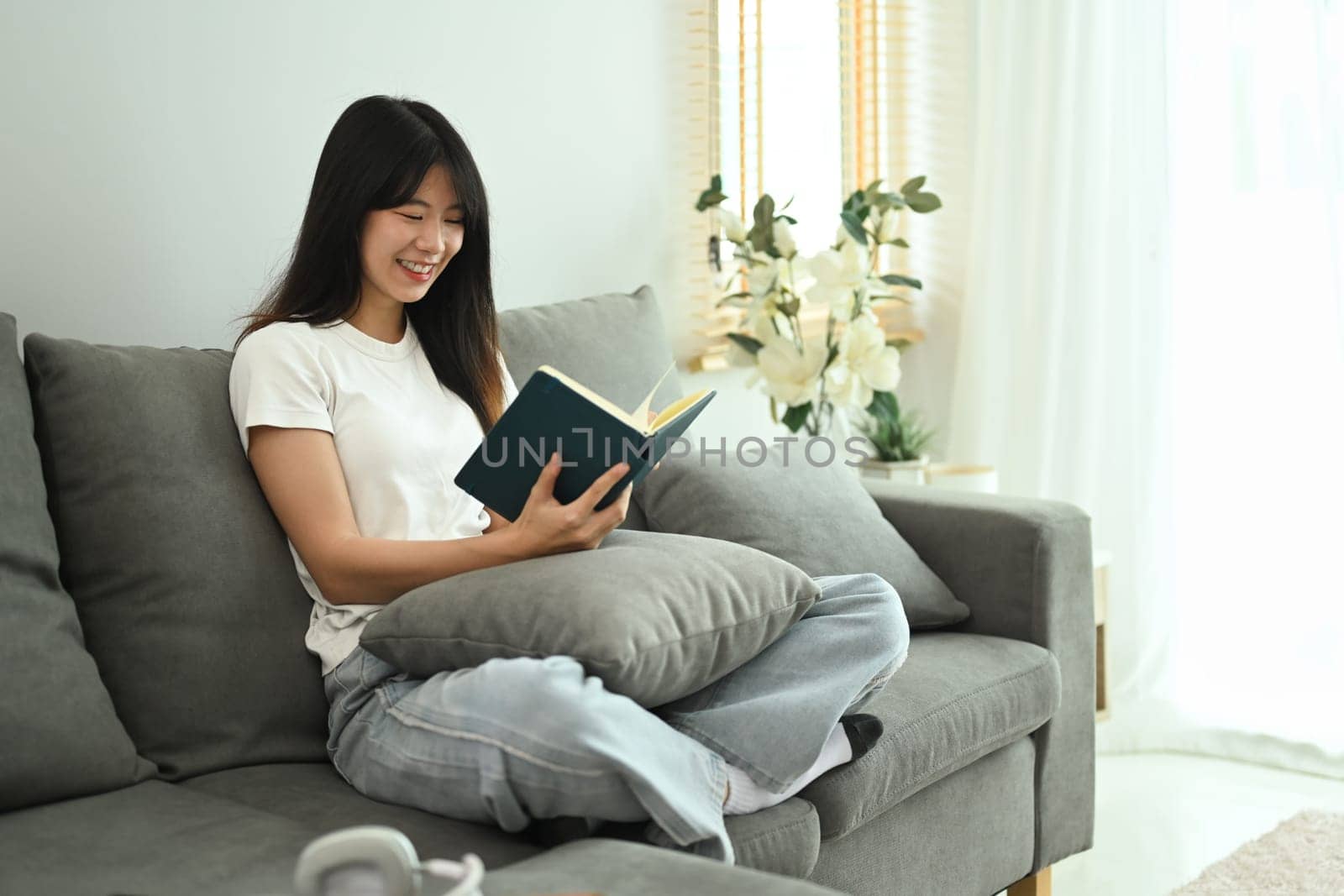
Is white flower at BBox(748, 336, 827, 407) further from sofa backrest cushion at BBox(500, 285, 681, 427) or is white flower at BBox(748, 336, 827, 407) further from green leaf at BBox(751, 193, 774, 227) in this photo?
sofa backrest cushion at BBox(500, 285, 681, 427)

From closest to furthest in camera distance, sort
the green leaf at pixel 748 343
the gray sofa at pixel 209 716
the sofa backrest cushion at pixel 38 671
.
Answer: the gray sofa at pixel 209 716, the sofa backrest cushion at pixel 38 671, the green leaf at pixel 748 343

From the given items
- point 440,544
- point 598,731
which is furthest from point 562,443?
point 598,731

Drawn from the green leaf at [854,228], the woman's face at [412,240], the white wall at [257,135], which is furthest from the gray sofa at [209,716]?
the green leaf at [854,228]

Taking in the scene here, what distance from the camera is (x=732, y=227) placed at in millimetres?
2654

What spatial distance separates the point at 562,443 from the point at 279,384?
377 millimetres

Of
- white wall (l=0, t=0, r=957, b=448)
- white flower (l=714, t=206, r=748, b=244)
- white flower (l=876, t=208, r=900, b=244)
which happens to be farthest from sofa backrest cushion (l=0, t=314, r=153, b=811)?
white flower (l=876, t=208, r=900, b=244)

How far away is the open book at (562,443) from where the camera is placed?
4.58 feet

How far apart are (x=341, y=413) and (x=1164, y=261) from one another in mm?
2035

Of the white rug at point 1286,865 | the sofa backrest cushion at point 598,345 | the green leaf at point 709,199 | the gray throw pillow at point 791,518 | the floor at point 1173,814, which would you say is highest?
the green leaf at point 709,199

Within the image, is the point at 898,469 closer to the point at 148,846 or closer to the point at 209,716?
the point at 209,716

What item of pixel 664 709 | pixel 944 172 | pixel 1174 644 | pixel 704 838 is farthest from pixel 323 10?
pixel 1174 644

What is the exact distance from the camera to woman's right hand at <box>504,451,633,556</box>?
1.50m

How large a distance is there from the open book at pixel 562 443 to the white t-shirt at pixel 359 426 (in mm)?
132

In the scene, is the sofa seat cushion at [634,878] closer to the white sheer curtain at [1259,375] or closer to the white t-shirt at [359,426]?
the white t-shirt at [359,426]
